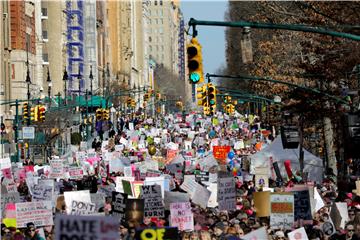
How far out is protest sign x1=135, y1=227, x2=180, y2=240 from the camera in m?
13.4

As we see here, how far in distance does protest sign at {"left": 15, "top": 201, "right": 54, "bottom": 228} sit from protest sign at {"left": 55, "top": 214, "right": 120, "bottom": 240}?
7921 millimetres

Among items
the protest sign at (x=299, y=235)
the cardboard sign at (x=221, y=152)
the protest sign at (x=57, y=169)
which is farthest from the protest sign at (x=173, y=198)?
the cardboard sign at (x=221, y=152)

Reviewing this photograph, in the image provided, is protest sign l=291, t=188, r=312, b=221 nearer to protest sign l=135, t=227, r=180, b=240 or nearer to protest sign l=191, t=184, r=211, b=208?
protest sign l=191, t=184, r=211, b=208

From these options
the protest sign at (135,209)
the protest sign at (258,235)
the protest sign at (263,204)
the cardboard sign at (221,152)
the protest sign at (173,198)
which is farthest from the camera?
the cardboard sign at (221,152)

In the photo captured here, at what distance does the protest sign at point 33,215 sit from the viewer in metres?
19.4

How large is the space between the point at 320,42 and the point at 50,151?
121 ft

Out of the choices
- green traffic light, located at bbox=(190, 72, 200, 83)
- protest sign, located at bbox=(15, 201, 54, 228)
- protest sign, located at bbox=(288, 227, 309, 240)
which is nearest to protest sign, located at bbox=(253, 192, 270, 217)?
protest sign, located at bbox=(15, 201, 54, 228)

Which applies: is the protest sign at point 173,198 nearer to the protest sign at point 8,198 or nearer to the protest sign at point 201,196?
the protest sign at point 201,196

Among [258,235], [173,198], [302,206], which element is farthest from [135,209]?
[258,235]

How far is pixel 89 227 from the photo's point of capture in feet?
37.2

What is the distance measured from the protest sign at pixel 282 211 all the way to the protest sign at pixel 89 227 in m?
7.72

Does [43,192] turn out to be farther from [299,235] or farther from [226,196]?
[299,235]

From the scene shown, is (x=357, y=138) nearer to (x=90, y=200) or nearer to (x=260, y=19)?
(x=90, y=200)

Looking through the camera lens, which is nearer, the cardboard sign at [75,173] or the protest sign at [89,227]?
the protest sign at [89,227]
